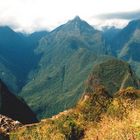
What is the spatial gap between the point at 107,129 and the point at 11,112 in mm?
145631

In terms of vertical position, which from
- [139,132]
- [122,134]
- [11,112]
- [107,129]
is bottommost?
[11,112]

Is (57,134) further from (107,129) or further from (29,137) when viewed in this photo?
(107,129)

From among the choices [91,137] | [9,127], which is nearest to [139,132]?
[91,137]

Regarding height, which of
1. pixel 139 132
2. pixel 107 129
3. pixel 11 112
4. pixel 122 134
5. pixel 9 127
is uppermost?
pixel 139 132

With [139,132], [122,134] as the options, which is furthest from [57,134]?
[139,132]

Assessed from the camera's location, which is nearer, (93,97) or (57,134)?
(57,134)

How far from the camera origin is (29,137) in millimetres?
76125

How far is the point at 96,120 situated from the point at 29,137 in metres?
10.1

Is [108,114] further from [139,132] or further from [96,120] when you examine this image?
[139,132]

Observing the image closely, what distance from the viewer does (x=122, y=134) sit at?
149 ft

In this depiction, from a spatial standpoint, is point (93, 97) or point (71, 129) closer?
point (71, 129)

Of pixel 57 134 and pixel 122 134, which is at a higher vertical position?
pixel 122 134

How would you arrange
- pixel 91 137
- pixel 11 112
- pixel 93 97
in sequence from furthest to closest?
pixel 11 112
pixel 93 97
pixel 91 137

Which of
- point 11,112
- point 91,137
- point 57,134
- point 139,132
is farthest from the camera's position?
point 11,112
